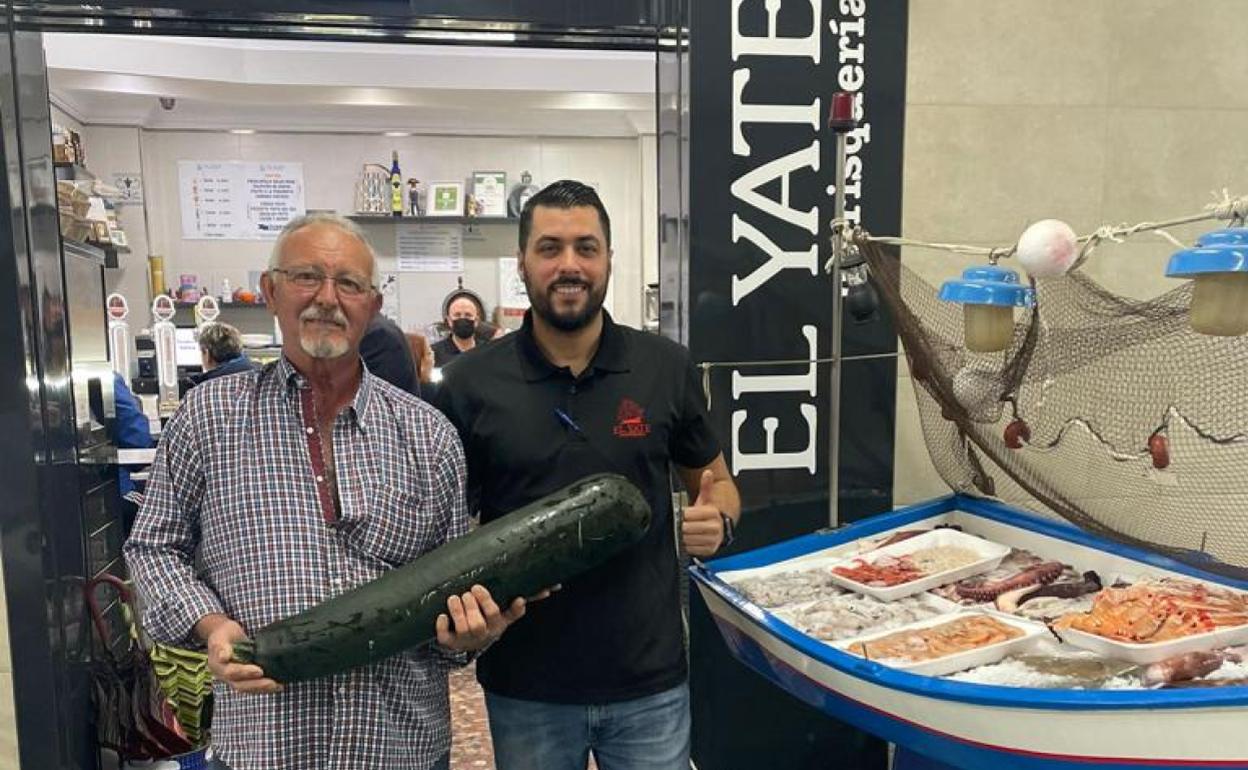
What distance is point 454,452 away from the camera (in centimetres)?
178

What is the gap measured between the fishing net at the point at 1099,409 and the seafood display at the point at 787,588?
604mm

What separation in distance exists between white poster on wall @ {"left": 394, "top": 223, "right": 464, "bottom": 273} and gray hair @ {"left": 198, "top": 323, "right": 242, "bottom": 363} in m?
2.71

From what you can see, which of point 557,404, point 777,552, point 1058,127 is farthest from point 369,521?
point 1058,127

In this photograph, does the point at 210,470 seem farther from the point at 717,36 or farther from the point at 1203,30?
the point at 1203,30

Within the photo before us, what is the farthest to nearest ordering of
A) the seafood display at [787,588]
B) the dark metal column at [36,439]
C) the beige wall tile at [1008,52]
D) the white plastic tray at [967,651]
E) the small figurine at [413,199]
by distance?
the small figurine at [413,199] < the beige wall tile at [1008,52] < the dark metal column at [36,439] < the seafood display at [787,588] < the white plastic tray at [967,651]

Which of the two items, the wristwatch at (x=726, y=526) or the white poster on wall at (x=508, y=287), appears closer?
the wristwatch at (x=726, y=526)

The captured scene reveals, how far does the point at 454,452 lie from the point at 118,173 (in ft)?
21.1

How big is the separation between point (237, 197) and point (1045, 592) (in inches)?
267

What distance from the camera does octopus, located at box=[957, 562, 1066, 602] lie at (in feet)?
6.57

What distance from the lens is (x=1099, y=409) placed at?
2240 mm

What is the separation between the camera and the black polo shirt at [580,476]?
186 cm

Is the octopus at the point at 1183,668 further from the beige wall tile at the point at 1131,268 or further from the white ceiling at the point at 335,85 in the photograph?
the white ceiling at the point at 335,85

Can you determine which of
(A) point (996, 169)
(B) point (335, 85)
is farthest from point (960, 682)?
(B) point (335, 85)

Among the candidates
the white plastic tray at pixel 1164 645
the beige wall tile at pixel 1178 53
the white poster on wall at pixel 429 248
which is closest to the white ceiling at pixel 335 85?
the white poster on wall at pixel 429 248
